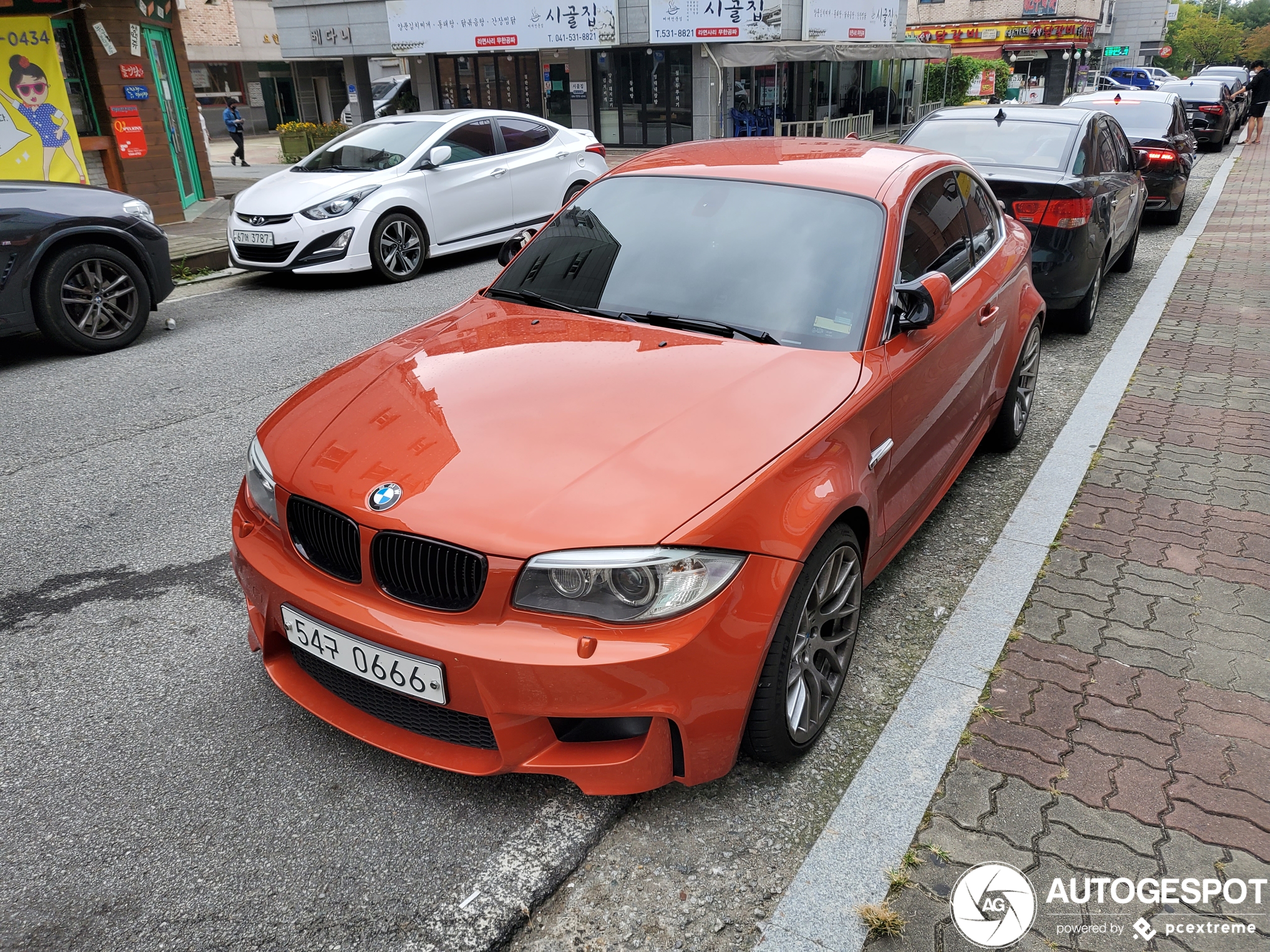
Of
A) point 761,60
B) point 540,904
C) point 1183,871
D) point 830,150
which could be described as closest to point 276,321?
point 830,150

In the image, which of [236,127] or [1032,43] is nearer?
[236,127]

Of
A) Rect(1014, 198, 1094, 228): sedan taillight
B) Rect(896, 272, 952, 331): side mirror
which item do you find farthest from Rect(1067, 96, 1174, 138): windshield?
Rect(896, 272, 952, 331): side mirror

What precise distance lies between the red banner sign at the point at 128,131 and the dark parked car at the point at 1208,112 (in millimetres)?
21921

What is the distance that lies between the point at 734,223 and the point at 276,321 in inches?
227

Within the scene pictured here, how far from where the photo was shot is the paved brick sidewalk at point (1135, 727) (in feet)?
7.84

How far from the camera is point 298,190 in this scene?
9383 millimetres

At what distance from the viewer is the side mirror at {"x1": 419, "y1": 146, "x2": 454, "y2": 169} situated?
388 inches

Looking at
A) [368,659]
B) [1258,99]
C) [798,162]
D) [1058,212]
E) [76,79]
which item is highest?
[76,79]

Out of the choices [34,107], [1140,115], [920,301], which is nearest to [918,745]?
[920,301]

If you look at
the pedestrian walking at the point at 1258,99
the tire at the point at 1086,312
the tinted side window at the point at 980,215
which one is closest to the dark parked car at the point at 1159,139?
the tire at the point at 1086,312

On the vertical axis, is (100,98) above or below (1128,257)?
above

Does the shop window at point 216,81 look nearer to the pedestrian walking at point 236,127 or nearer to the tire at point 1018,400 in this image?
the pedestrian walking at point 236,127

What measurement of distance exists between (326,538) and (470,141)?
878 centimetres

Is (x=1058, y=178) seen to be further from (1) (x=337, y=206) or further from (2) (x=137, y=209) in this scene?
(2) (x=137, y=209)
